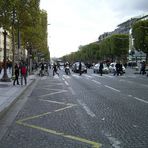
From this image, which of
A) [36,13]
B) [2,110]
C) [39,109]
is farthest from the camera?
[36,13]

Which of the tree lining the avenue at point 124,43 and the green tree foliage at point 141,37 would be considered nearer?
the green tree foliage at point 141,37

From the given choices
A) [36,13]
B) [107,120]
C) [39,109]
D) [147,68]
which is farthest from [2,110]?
[147,68]

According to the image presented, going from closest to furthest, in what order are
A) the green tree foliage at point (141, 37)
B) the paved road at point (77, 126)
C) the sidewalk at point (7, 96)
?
the paved road at point (77, 126) → the sidewalk at point (7, 96) → the green tree foliage at point (141, 37)

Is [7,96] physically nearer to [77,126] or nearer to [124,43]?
[77,126]

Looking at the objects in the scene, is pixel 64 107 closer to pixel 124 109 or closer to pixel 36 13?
pixel 124 109

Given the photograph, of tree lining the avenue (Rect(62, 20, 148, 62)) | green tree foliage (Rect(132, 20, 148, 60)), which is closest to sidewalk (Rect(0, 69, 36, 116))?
tree lining the avenue (Rect(62, 20, 148, 62))

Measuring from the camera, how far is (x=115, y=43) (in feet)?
466

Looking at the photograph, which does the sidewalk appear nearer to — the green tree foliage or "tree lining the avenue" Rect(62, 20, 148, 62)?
"tree lining the avenue" Rect(62, 20, 148, 62)

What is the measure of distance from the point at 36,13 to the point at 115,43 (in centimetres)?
10711

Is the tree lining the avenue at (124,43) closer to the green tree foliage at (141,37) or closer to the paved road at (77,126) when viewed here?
the green tree foliage at (141,37)

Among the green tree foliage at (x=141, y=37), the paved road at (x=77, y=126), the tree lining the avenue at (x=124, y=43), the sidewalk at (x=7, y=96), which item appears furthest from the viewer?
the tree lining the avenue at (x=124, y=43)

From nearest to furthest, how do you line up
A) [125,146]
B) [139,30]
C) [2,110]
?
[125,146] → [2,110] → [139,30]

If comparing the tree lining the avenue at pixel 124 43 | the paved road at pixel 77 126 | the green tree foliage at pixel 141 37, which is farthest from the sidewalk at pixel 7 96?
the green tree foliage at pixel 141 37

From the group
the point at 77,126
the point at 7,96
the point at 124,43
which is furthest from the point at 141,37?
the point at 77,126
